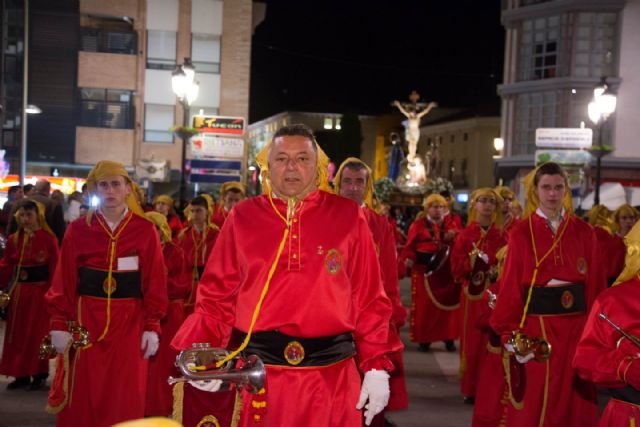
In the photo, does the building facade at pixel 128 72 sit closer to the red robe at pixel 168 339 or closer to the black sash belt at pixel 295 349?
the red robe at pixel 168 339

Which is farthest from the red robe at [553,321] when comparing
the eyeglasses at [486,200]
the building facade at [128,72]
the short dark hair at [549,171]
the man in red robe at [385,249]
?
the building facade at [128,72]

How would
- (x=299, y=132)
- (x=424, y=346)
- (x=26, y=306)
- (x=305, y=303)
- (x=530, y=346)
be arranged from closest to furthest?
(x=305, y=303) → (x=299, y=132) → (x=530, y=346) → (x=26, y=306) → (x=424, y=346)

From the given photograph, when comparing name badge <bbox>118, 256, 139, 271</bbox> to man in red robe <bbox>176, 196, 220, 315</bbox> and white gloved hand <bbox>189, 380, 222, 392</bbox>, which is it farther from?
man in red robe <bbox>176, 196, 220, 315</bbox>

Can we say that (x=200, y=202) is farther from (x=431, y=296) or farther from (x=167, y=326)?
(x=431, y=296)

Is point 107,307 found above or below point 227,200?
below

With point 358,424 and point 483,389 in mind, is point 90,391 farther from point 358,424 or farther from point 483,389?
point 483,389

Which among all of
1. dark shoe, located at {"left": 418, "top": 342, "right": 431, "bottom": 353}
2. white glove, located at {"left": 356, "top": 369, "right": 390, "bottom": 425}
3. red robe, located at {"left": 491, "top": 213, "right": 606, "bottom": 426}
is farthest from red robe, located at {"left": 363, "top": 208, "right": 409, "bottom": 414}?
dark shoe, located at {"left": 418, "top": 342, "right": 431, "bottom": 353}

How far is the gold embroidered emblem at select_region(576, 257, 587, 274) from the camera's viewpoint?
5793mm

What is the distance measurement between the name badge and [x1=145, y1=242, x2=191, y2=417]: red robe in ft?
4.42

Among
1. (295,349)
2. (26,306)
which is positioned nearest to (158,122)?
(26,306)

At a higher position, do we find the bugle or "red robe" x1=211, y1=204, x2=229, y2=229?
"red robe" x1=211, y1=204, x2=229, y2=229

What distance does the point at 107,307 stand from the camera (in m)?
6.10

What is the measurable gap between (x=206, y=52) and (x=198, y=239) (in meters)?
23.9

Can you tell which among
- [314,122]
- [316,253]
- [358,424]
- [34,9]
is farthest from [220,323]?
[314,122]
